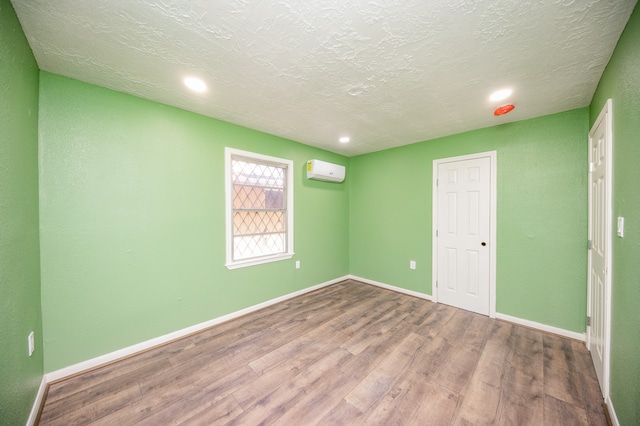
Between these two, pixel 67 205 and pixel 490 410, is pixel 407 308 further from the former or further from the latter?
pixel 67 205

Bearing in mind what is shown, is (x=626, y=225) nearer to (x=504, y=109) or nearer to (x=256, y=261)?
(x=504, y=109)

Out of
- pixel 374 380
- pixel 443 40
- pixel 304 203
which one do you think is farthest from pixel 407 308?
pixel 443 40

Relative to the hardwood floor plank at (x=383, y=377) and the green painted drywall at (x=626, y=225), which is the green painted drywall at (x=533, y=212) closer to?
the green painted drywall at (x=626, y=225)

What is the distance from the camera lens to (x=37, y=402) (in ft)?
4.75

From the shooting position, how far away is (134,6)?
1.15m

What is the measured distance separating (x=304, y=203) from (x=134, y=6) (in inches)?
104

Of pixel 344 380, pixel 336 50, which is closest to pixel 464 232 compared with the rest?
pixel 344 380

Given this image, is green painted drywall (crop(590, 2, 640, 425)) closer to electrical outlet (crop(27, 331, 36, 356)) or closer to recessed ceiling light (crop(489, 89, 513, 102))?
recessed ceiling light (crop(489, 89, 513, 102))

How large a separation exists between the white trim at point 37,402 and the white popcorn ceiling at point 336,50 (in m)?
2.26

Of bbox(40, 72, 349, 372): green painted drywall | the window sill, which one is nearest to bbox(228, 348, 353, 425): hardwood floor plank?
bbox(40, 72, 349, 372): green painted drywall

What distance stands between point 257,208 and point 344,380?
2.15 metres

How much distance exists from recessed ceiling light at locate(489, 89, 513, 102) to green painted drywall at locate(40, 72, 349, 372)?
2551 mm

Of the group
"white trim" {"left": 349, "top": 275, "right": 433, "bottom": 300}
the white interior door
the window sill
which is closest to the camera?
the window sill

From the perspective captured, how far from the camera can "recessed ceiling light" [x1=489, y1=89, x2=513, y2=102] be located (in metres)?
1.94
